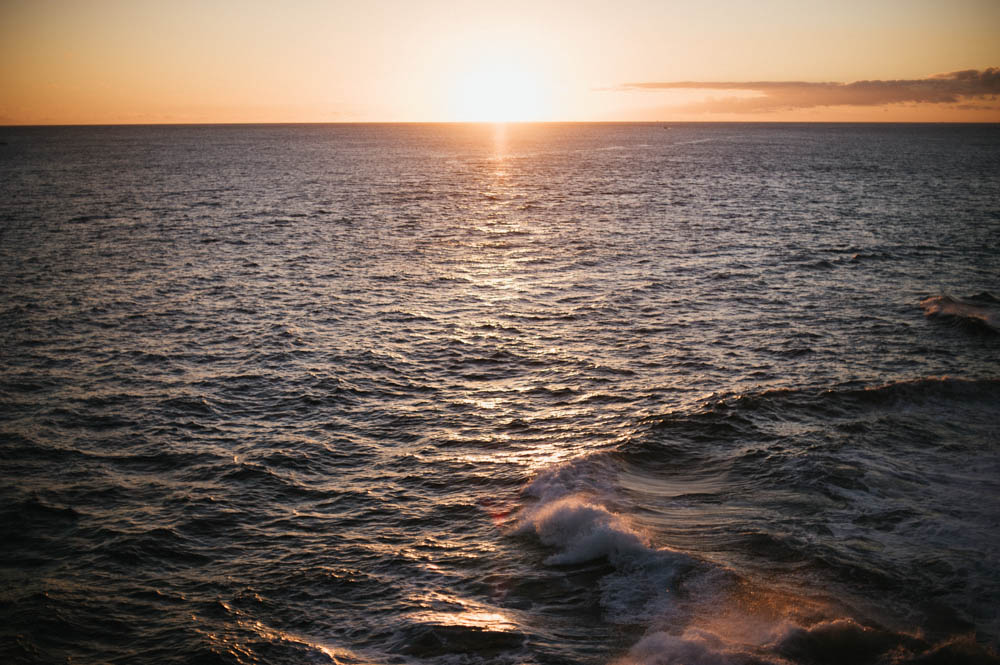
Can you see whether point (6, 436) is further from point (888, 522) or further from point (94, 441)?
point (888, 522)

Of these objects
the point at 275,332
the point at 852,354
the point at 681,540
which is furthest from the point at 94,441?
the point at 852,354

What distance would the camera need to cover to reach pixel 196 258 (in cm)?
4750

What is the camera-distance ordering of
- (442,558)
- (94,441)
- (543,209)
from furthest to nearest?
(543,209) < (94,441) < (442,558)

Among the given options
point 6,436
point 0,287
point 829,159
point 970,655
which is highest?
point 829,159

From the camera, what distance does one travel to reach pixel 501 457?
1998cm

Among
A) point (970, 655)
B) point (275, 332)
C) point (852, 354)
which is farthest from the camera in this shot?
point (275, 332)

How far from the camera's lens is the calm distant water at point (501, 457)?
1302 cm

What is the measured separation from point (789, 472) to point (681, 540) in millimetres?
5018

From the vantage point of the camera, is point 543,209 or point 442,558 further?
point 543,209

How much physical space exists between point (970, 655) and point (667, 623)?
5.11 m

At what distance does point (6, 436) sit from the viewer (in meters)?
21.1

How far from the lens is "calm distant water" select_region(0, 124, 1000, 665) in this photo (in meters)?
13.0

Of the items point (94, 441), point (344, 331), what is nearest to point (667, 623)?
point (94, 441)

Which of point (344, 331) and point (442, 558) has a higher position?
point (344, 331)
